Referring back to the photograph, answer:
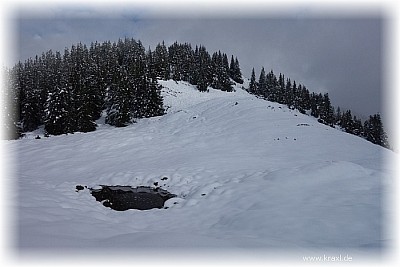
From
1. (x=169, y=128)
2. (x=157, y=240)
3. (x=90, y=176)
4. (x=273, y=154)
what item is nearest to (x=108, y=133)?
(x=169, y=128)

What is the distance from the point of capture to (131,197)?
11000 millimetres

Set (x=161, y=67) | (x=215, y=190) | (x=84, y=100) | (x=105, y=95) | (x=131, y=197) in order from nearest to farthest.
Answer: (x=215, y=190) < (x=131, y=197) < (x=84, y=100) < (x=105, y=95) < (x=161, y=67)

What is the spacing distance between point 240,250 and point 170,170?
29.3 ft

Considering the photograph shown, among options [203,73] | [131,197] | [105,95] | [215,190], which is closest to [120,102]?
[105,95]

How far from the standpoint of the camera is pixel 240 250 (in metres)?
5.11

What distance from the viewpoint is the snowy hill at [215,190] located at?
5.78 metres

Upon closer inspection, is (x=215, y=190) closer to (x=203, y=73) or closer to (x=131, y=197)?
(x=131, y=197)

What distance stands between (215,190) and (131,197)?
3.39 metres

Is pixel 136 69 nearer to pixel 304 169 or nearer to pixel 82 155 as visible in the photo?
pixel 82 155

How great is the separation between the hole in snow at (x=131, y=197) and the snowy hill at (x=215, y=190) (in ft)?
1.39

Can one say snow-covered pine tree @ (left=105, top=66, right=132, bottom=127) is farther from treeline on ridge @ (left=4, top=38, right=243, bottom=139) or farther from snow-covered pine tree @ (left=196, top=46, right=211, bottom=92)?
snow-covered pine tree @ (left=196, top=46, right=211, bottom=92)

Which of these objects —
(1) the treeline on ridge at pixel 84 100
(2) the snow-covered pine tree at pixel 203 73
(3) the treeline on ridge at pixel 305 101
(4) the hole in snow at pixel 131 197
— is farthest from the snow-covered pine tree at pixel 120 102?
(3) the treeline on ridge at pixel 305 101

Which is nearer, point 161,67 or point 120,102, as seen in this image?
point 120,102

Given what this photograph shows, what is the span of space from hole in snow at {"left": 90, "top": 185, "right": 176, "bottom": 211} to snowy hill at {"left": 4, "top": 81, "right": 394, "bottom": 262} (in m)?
0.42
